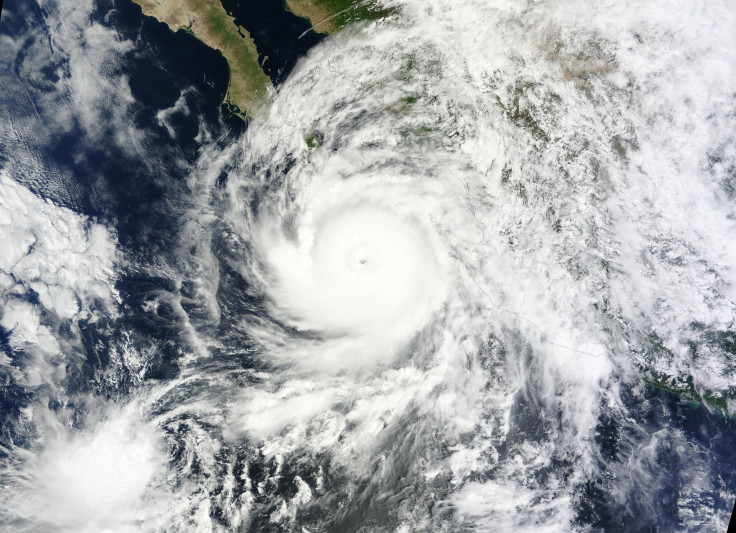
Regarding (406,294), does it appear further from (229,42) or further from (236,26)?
(236,26)

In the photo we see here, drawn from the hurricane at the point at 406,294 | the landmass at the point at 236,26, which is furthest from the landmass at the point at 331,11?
the hurricane at the point at 406,294

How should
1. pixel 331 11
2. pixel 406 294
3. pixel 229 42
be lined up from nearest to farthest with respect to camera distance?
pixel 406 294 → pixel 331 11 → pixel 229 42

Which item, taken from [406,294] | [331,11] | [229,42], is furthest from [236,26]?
[406,294]

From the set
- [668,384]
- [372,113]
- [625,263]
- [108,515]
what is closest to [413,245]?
[372,113]

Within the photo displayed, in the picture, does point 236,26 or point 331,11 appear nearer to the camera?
point 331,11

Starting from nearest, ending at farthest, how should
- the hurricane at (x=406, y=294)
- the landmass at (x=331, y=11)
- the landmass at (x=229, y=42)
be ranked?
the hurricane at (x=406, y=294), the landmass at (x=331, y=11), the landmass at (x=229, y=42)

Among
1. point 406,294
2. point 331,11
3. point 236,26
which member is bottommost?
point 406,294

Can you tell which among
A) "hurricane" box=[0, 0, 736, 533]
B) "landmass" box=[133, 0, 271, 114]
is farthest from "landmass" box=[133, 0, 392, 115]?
"hurricane" box=[0, 0, 736, 533]

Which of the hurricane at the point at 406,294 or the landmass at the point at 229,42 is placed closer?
the hurricane at the point at 406,294

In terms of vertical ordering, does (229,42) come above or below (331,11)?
above

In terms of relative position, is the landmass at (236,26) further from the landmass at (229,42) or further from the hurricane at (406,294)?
the hurricane at (406,294)

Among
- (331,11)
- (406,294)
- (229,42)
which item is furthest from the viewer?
(229,42)
